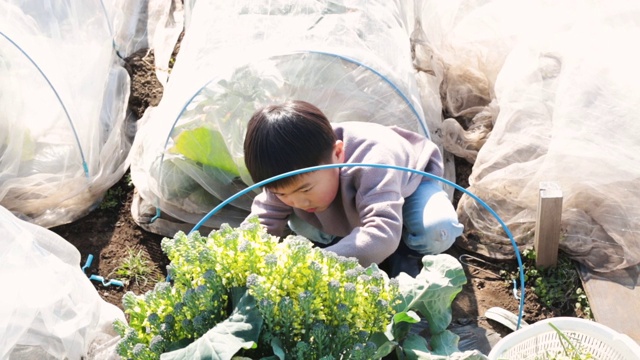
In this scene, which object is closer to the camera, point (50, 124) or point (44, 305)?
point (44, 305)

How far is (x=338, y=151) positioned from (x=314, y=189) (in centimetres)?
19

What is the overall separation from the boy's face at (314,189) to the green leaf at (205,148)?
1.91 ft

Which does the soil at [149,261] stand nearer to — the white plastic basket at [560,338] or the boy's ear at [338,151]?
the white plastic basket at [560,338]

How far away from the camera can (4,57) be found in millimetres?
3709

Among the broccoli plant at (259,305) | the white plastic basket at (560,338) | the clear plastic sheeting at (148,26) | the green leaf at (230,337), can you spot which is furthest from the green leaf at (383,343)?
the clear plastic sheeting at (148,26)

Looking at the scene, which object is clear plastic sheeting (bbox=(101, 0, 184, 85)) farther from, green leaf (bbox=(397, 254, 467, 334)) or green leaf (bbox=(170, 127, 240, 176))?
green leaf (bbox=(397, 254, 467, 334))

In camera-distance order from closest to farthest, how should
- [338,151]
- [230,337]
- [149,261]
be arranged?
[230,337] < [338,151] < [149,261]

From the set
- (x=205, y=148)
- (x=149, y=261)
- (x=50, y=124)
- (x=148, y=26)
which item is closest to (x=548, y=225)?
(x=205, y=148)

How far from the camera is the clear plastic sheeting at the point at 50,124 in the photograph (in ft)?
12.1

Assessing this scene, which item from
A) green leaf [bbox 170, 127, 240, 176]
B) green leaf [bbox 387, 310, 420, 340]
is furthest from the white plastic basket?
green leaf [bbox 170, 127, 240, 176]

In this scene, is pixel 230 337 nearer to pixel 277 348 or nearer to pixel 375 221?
pixel 277 348

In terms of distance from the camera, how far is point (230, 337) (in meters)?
1.90

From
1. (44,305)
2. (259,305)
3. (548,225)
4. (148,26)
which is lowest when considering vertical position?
(548,225)

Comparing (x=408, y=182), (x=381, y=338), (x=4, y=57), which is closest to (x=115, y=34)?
(x=4, y=57)
